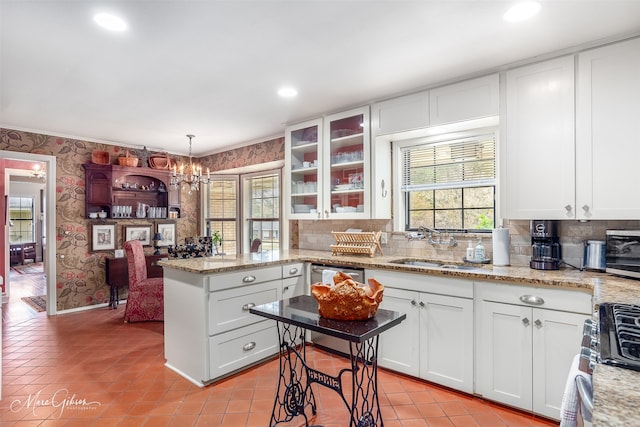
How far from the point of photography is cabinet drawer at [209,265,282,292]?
258 cm

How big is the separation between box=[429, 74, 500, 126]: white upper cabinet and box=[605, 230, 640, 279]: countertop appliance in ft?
3.85

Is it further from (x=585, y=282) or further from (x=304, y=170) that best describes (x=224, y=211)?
(x=585, y=282)

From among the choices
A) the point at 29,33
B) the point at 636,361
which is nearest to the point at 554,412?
the point at 636,361

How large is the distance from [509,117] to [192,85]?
263cm

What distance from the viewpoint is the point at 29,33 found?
208 centimetres

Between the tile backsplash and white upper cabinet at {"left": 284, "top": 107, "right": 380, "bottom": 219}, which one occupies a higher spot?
white upper cabinet at {"left": 284, "top": 107, "right": 380, "bottom": 219}

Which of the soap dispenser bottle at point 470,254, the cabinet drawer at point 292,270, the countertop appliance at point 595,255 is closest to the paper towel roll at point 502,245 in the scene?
the soap dispenser bottle at point 470,254

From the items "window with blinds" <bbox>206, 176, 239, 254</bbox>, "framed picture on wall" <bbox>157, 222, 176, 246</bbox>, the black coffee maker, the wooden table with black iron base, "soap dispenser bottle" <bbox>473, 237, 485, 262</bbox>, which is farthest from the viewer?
"window with blinds" <bbox>206, 176, 239, 254</bbox>

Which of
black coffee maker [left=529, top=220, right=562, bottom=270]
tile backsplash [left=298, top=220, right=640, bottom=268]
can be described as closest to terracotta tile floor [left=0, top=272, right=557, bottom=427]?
black coffee maker [left=529, top=220, right=562, bottom=270]

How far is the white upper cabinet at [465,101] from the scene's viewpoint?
8.55ft

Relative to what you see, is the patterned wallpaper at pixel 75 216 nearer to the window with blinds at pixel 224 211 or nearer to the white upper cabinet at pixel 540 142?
the window with blinds at pixel 224 211

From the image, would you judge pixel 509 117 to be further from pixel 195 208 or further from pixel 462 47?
pixel 195 208

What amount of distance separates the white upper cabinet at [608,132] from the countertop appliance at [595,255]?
0.23 metres

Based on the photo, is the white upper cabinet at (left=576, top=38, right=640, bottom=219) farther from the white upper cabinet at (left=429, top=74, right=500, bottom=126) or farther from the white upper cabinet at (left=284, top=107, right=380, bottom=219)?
the white upper cabinet at (left=284, top=107, right=380, bottom=219)
